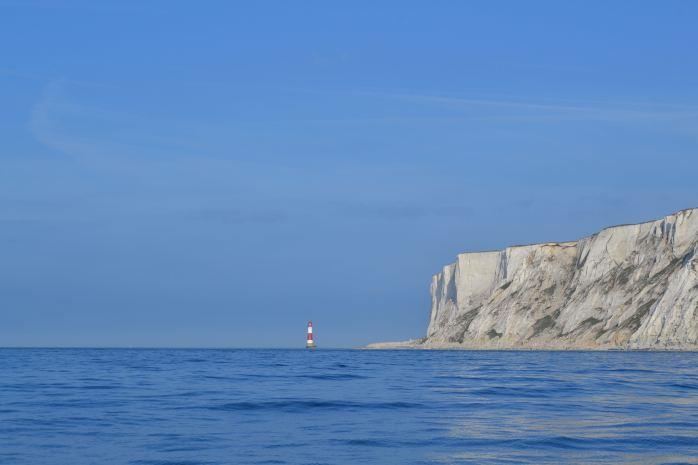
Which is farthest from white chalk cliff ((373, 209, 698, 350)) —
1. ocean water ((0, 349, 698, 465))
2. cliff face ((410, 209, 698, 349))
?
ocean water ((0, 349, 698, 465))

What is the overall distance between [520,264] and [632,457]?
8270cm

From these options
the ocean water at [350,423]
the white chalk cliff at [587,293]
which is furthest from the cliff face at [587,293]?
→ the ocean water at [350,423]

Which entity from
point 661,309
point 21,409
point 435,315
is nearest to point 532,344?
point 661,309

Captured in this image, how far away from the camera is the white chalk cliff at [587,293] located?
68812 millimetres

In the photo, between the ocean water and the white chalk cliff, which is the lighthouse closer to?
the white chalk cliff

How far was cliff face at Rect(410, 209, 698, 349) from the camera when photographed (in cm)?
6881

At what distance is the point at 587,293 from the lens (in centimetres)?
8331

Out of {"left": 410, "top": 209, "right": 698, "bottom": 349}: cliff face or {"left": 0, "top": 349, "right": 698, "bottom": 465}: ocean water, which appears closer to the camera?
{"left": 0, "top": 349, "right": 698, "bottom": 465}: ocean water

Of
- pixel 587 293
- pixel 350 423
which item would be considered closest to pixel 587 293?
pixel 587 293

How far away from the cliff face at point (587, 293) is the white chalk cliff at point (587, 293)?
3.7 inches

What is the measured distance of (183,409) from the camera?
19.0m

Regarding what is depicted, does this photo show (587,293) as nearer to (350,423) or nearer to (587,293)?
(587,293)

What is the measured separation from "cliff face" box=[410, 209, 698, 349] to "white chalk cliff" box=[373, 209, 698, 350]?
0.09 m

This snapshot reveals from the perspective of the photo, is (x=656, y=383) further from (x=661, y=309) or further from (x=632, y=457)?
(x=661, y=309)
